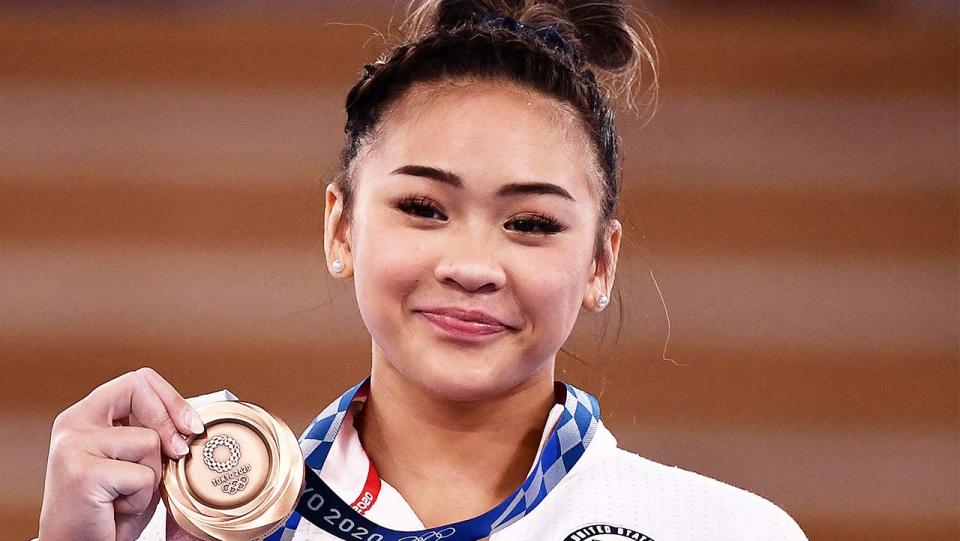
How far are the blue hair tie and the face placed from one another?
22 cm

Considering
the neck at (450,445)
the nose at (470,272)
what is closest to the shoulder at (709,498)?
the neck at (450,445)

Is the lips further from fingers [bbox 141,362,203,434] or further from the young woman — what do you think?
fingers [bbox 141,362,203,434]

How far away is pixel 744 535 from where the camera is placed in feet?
6.31

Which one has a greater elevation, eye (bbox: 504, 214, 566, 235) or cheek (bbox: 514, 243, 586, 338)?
eye (bbox: 504, 214, 566, 235)

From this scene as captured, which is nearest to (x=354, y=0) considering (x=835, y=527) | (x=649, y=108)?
(x=649, y=108)

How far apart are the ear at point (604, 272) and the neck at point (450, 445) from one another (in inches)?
5.3

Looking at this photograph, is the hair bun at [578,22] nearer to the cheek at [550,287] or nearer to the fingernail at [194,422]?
the cheek at [550,287]

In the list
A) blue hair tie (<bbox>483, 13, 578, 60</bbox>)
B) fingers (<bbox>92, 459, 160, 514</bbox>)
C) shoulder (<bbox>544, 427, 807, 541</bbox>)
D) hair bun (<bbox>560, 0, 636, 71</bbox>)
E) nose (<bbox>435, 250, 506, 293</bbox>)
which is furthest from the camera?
hair bun (<bbox>560, 0, 636, 71</bbox>)

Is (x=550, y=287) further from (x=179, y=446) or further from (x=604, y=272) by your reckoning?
(x=179, y=446)

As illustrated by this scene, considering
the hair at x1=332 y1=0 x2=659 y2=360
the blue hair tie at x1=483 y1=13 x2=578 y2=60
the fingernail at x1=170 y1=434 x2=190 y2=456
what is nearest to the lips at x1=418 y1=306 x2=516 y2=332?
the hair at x1=332 y1=0 x2=659 y2=360

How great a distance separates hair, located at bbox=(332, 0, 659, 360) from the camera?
2002mm

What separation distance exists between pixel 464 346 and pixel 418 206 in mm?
205

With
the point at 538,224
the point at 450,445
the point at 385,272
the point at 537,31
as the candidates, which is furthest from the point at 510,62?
the point at 450,445

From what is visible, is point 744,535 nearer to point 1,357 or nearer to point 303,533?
point 303,533
